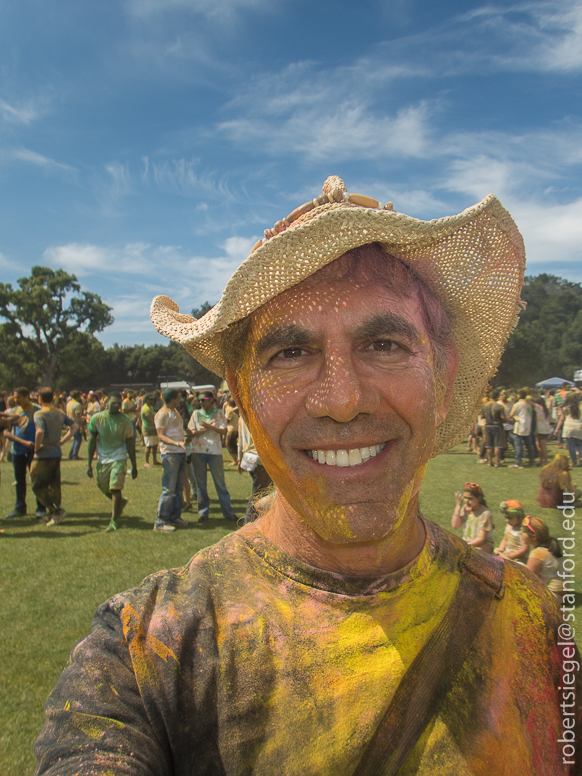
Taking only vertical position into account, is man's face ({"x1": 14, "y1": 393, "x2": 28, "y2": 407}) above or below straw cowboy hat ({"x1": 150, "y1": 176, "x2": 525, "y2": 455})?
below

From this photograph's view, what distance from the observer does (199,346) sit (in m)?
1.58

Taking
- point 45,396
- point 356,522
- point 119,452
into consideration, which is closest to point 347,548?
point 356,522

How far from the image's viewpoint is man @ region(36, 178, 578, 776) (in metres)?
1.12

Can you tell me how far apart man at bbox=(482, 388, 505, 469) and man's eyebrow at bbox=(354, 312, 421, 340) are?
12721 mm

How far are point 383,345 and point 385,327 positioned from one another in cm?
5

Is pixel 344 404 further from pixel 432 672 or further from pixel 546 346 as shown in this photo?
pixel 546 346

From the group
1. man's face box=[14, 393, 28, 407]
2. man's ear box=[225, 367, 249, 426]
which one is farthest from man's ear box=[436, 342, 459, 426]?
man's face box=[14, 393, 28, 407]

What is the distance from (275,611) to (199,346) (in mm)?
820

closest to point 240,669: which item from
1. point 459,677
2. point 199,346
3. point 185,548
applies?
point 459,677

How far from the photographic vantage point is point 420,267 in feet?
4.91

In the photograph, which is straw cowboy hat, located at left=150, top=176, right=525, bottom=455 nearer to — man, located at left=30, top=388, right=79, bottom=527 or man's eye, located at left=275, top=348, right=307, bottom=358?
man's eye, located at left=275, top=348, right=307, bottom=358

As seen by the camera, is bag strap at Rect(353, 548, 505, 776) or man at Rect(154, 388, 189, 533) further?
man at Rect(154, 388, 189, 533)

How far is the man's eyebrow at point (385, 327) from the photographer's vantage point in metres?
1.29

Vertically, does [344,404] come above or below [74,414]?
above
